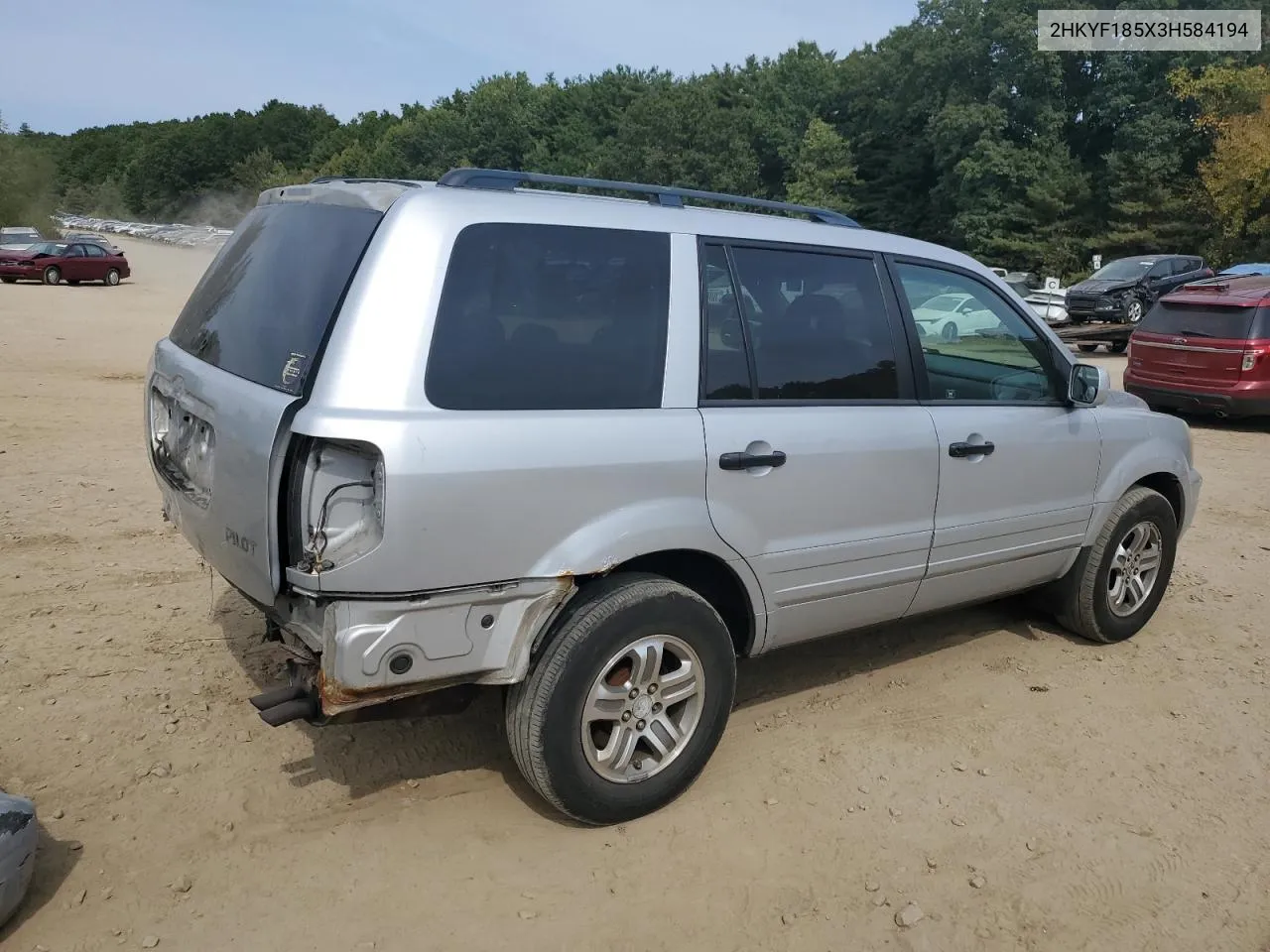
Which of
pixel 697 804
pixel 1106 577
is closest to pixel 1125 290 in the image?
pixel 1106 577

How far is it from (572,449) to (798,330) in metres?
1.13

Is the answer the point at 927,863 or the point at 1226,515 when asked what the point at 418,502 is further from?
the point at 1226,515

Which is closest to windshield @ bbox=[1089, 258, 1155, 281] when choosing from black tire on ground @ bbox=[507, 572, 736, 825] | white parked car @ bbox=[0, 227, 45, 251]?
black tire on ground @ bbox=[507, 572, 736, 825]

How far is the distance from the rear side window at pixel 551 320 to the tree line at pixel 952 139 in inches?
1575

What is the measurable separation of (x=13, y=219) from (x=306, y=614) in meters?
62.2

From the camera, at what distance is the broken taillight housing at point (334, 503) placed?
8.95 feet

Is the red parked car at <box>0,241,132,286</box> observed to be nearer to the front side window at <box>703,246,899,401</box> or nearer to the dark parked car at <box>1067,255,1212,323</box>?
the dark parked car at <box>1067,255,1212,323</box>

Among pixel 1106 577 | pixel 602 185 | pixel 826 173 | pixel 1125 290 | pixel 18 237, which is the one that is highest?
pixel 826 173

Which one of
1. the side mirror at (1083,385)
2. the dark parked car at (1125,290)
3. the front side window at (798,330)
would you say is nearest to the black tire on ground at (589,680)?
Answer: the front side window at (798,330)

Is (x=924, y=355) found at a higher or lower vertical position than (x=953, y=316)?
lower

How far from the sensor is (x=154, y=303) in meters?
26.6

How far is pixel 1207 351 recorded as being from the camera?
455 inches

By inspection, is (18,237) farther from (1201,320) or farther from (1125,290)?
(1201,320)

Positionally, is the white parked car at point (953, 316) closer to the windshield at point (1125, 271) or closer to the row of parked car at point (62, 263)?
the windshield at point (1125, 271)
